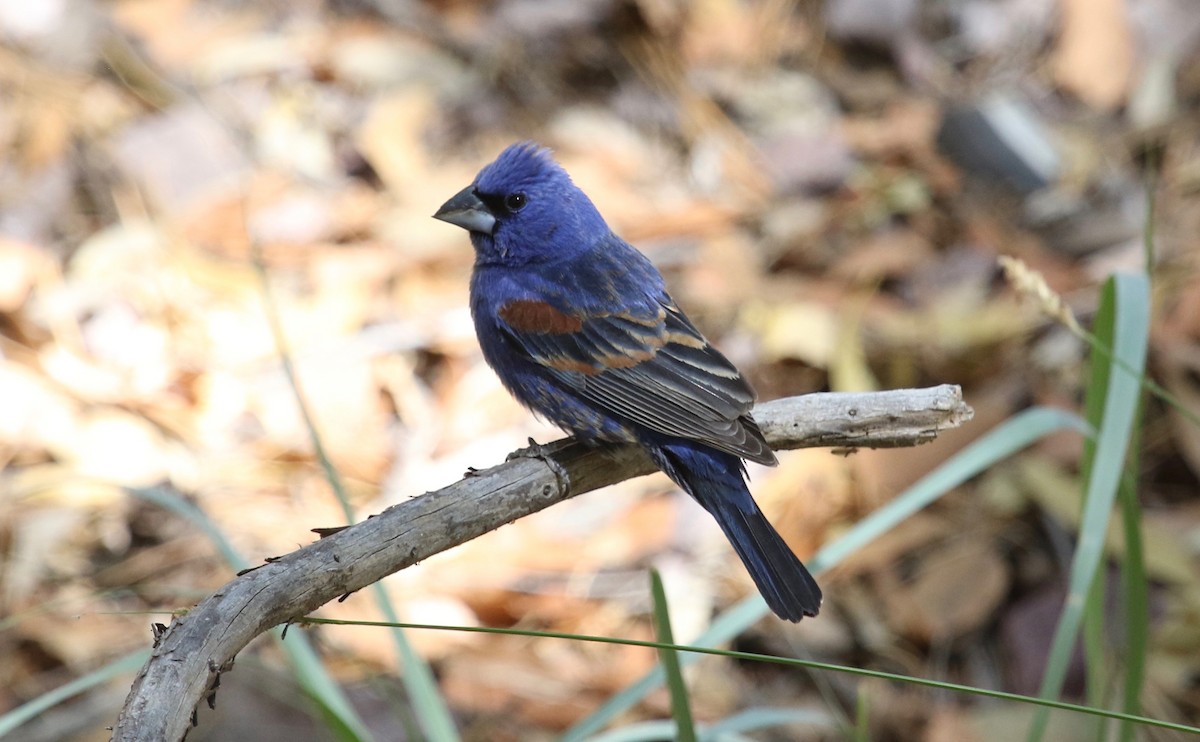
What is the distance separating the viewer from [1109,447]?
7.43ft

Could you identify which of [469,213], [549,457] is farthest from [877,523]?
[469,213]

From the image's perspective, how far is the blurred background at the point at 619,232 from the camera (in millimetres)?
3467

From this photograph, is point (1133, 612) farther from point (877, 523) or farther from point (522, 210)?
point (522, 210)

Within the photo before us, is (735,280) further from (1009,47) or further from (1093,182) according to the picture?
(1009,47)

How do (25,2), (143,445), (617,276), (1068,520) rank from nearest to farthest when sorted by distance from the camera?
(617,276), (1068,520), (143,445), (25,2)

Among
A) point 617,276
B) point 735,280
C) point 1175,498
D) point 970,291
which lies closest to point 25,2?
point 735,280

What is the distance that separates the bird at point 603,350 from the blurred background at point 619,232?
646mm

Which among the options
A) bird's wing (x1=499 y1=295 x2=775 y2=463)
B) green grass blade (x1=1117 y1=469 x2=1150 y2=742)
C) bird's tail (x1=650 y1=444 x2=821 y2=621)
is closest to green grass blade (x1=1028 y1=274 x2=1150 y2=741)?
green grass blade (x1=1117 y1=469 x2=1150 y2=742)

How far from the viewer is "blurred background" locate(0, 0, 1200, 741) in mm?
3467

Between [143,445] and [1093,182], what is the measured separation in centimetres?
372

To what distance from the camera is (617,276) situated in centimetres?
302

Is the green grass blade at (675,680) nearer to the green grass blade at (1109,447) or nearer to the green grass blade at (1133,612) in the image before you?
the green grass blade at (1109,447)

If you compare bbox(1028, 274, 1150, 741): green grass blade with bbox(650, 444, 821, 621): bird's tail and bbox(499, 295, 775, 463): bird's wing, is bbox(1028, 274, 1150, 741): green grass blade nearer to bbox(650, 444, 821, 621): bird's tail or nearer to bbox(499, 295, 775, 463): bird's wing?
bbox(650, 444, 821, 621): bird's tail

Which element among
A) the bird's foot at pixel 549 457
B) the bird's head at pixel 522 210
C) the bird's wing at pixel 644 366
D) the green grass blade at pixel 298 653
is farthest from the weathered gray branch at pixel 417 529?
the bird's head at pixel 522 210
